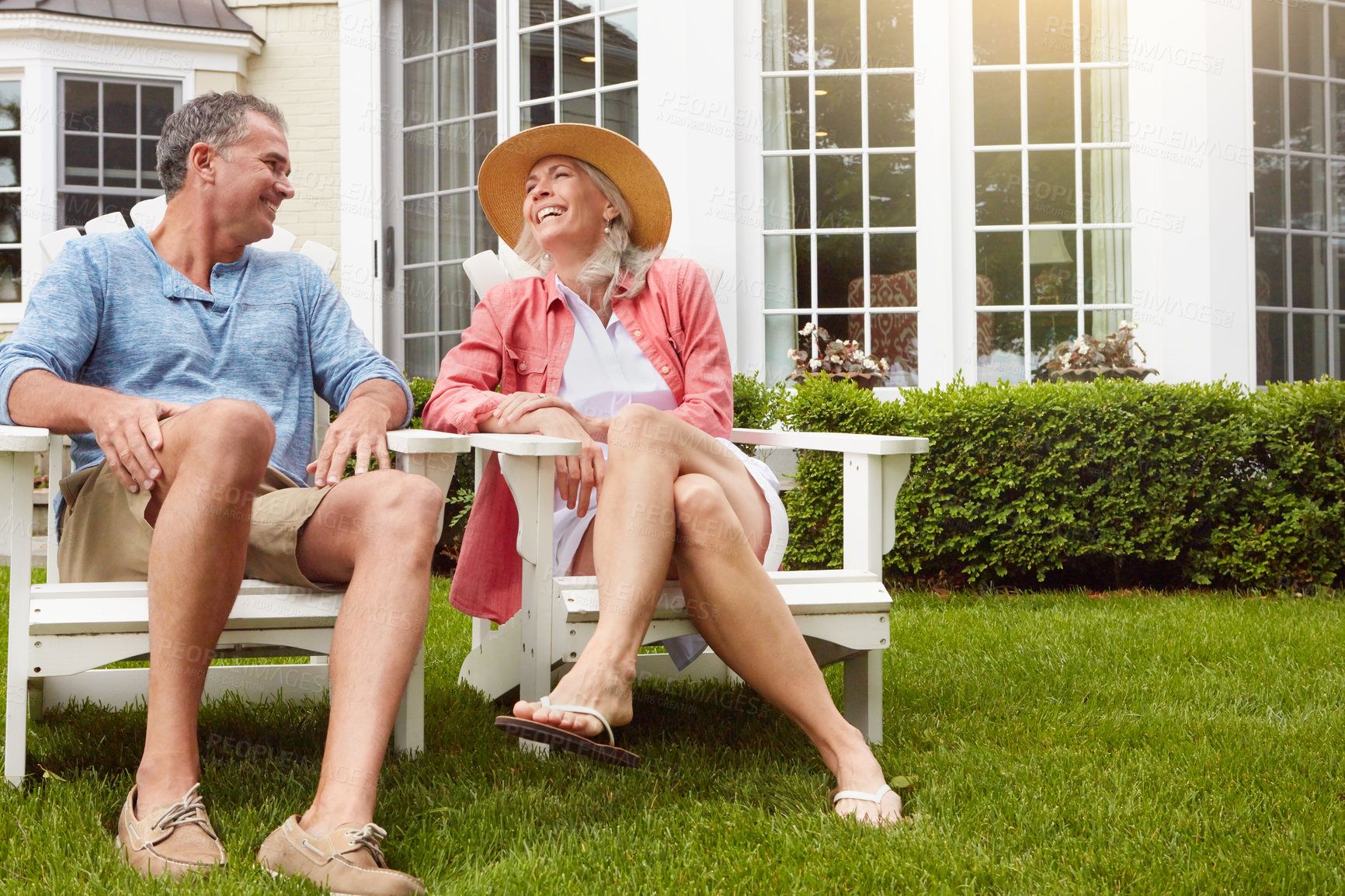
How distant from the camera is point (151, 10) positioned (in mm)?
6652

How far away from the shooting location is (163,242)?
2.25 meters

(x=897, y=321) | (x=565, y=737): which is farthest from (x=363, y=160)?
(x=565, y=737)

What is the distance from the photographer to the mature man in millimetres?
1642

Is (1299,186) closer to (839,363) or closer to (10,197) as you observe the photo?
(839,363)

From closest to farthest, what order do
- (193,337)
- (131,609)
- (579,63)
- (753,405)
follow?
(131,609)
(193,337)
(753,405)
(579,63)

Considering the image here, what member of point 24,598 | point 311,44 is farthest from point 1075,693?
point 311,44

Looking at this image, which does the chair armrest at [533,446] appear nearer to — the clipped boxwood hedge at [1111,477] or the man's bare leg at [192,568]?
the man's bare leg at [192,568]

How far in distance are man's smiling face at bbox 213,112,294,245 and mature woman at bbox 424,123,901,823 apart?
0.49 meters

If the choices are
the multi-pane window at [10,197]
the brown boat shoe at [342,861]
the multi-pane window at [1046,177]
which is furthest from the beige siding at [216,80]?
the brown boat shoe at [342,861]

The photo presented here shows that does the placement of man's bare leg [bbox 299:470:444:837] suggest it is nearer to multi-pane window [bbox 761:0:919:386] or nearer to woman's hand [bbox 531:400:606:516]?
woman's hand [bbox 531:400:606:516]

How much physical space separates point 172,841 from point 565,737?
0.56m

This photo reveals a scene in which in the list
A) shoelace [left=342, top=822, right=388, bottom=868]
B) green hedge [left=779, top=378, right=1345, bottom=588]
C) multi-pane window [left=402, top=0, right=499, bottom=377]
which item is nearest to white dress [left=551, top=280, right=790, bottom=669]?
shoelace [left=342, top=822, right=388, bottom=868]

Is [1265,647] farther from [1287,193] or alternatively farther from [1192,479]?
[1287,193]

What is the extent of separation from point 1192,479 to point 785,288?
1948 millimetres
